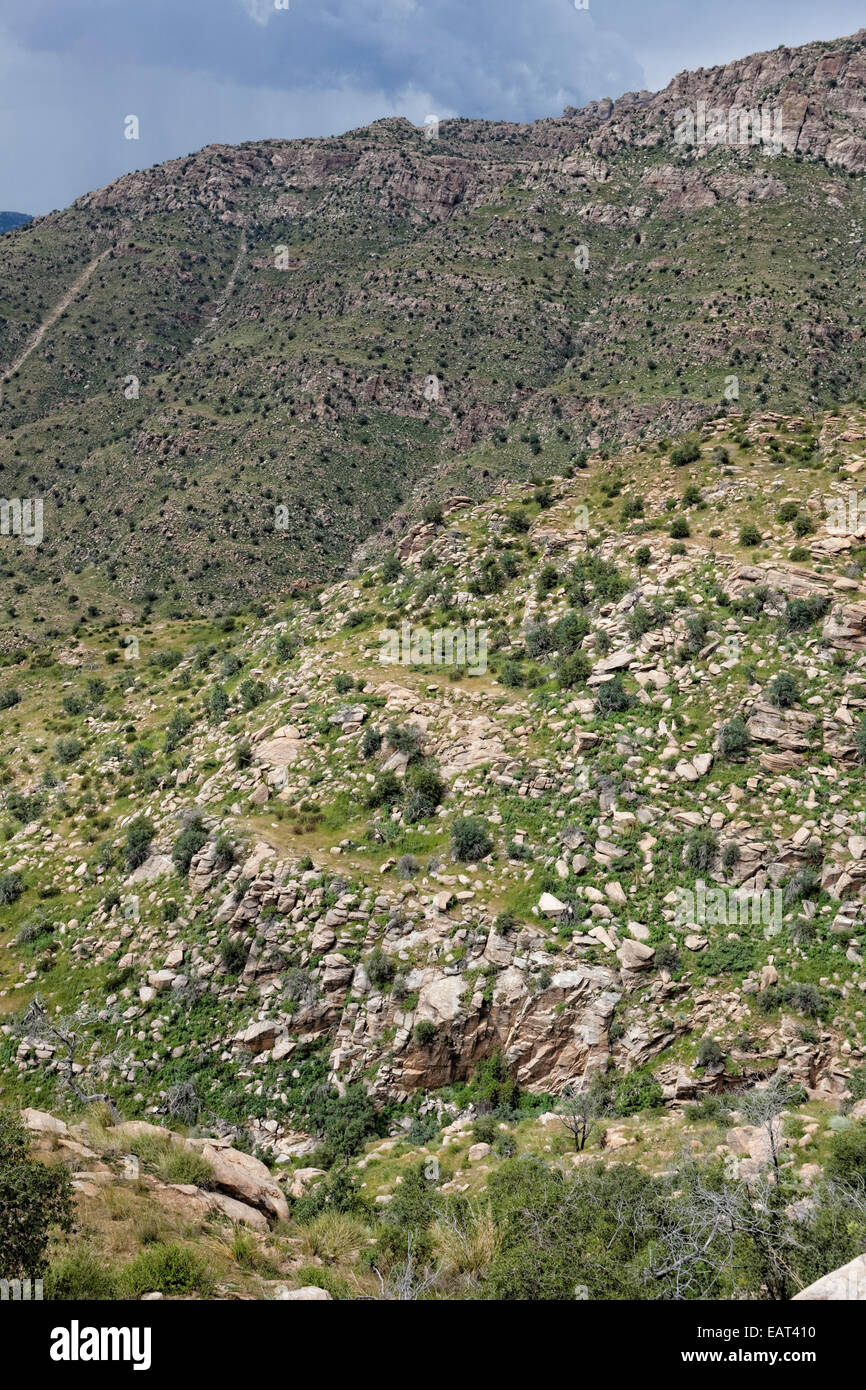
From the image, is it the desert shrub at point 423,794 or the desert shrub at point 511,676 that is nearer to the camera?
the desert shrub at point 423,794

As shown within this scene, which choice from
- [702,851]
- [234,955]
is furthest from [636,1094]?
[234,955]

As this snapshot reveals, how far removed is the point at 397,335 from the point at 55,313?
193 feet

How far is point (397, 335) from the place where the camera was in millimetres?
90438

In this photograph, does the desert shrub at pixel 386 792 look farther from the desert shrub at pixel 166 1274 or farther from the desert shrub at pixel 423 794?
the desert shrub at pixel 166 1274

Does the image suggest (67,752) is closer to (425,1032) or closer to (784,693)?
(425,1032)

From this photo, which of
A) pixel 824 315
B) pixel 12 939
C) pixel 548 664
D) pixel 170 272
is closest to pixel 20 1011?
pixel 12 939

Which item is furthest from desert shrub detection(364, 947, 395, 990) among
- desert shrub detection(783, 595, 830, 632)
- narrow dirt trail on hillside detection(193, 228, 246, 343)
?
narrow dirt trail on hillside detection(193, 228, 246, 343)

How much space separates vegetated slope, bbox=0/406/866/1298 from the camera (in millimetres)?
9398

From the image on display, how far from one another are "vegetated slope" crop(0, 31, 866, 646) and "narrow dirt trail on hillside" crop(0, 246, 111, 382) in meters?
0.79

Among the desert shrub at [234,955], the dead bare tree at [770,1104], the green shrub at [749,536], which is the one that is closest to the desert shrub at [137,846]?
the desert shrub at [234,955]

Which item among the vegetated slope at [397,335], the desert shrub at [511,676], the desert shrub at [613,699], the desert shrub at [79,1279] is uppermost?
the vegetated slope at [397,335]

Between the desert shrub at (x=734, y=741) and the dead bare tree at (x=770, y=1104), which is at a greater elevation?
the desert shrub at (x=734, y=741)

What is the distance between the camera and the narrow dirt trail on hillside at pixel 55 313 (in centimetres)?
9712

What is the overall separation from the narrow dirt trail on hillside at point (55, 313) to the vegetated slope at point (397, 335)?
788 millimetres
